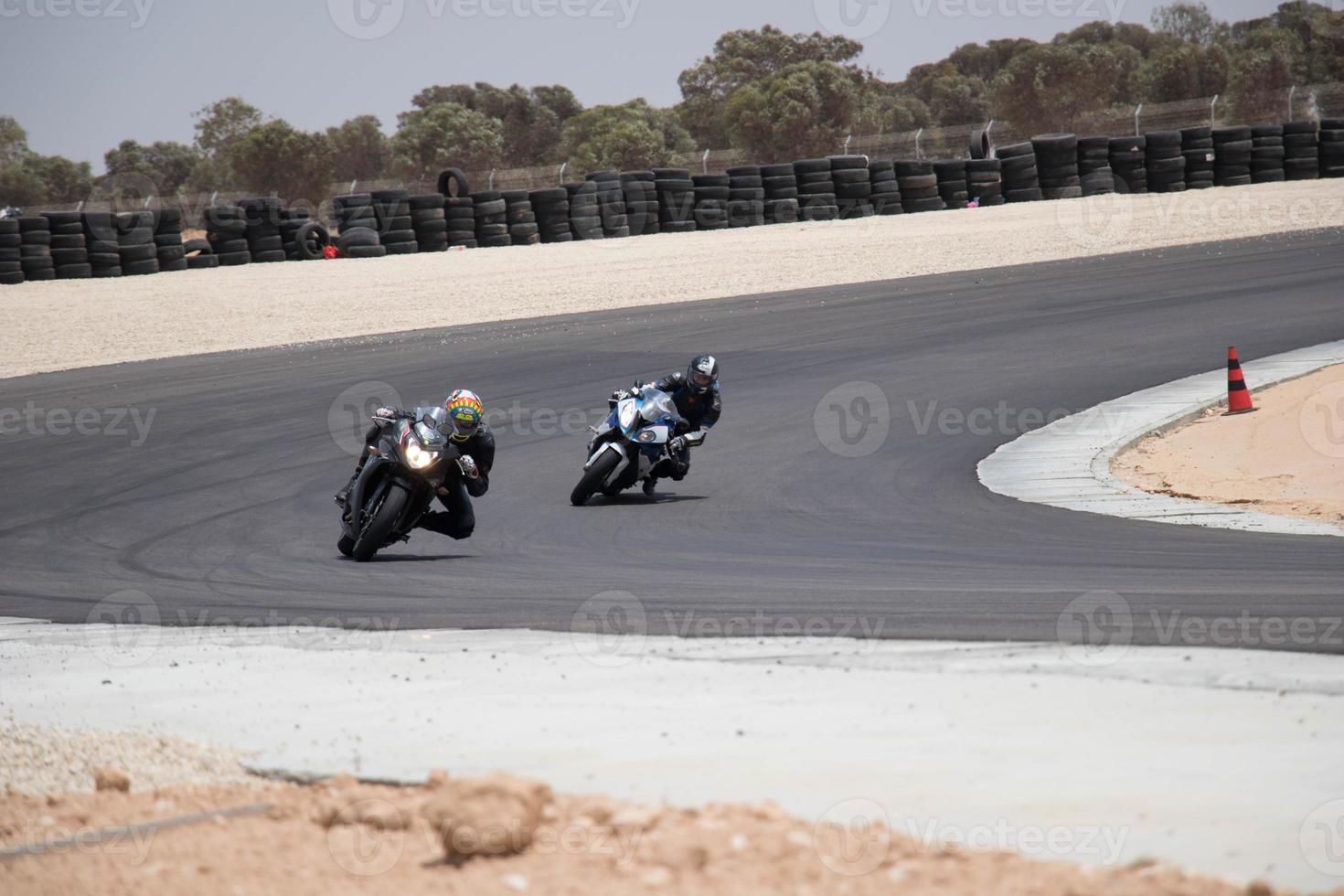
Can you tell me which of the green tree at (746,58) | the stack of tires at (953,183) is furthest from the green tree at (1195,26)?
the stack of tires at (953,183)

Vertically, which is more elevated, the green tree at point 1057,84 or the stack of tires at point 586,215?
the green tree at point 1057,84

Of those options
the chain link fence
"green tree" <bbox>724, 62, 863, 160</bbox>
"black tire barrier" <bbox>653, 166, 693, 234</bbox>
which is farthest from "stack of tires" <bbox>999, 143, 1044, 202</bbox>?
"green tree" <bbox>724, 62, 863, 160</bbox>

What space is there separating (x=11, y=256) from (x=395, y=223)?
8376 millimetres

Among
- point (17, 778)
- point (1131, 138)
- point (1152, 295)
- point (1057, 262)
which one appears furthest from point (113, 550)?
point (1131, 138)

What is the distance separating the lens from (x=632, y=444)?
37.8 ft

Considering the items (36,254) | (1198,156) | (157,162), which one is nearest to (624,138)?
(1198,156)

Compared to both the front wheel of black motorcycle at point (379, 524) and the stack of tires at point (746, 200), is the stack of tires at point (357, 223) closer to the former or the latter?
the stack of tires at point (746, 200)

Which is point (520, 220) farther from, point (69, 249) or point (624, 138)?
point (624, 138)

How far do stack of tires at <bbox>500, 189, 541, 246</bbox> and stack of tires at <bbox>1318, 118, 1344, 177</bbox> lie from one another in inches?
773

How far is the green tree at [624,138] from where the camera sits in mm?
69938

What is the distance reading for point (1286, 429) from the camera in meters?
11.9

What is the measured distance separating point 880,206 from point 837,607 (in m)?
29.0

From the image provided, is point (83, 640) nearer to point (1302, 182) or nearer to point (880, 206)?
point (880, 206)

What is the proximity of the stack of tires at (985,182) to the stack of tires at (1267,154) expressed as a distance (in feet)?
20.4
